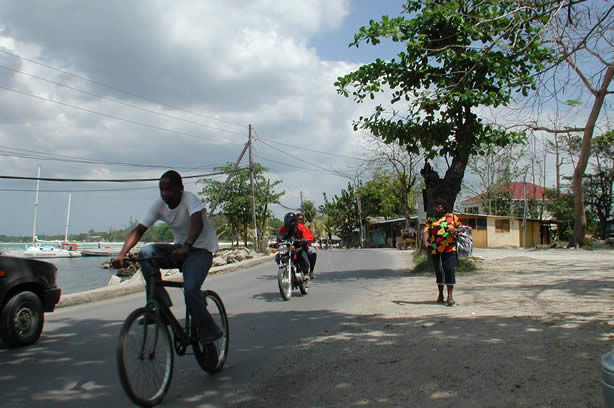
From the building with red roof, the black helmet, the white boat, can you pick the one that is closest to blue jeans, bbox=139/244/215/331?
the black helmet

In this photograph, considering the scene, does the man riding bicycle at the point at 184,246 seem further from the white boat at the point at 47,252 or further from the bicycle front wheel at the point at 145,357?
the white boat at the point at 47,252

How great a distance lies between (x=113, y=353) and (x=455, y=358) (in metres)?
3.52

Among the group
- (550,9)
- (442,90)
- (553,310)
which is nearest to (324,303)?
(553,310)

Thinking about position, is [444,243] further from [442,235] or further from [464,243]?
[464,243]

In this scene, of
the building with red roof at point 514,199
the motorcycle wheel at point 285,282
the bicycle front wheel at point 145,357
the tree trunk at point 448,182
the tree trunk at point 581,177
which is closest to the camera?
the bicycle front wheel at point 145,357

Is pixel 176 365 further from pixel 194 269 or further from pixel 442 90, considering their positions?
pixel 442 90

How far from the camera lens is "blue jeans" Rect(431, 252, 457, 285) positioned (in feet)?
25.0

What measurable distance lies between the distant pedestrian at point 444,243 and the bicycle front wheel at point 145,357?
5.03 meters

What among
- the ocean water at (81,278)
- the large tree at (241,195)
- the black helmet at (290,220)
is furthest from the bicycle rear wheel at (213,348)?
the large tree at (241,195)

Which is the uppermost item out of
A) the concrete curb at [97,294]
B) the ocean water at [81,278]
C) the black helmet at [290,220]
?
the black helmet at [290,220]

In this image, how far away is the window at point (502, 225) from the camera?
4225 cm

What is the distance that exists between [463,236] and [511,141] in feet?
17.9

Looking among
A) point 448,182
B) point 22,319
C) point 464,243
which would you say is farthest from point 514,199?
point 22,319

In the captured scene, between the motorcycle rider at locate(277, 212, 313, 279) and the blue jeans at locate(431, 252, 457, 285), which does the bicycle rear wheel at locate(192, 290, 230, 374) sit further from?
the motorcycle rider at locate(277, 212, 313, 279)
